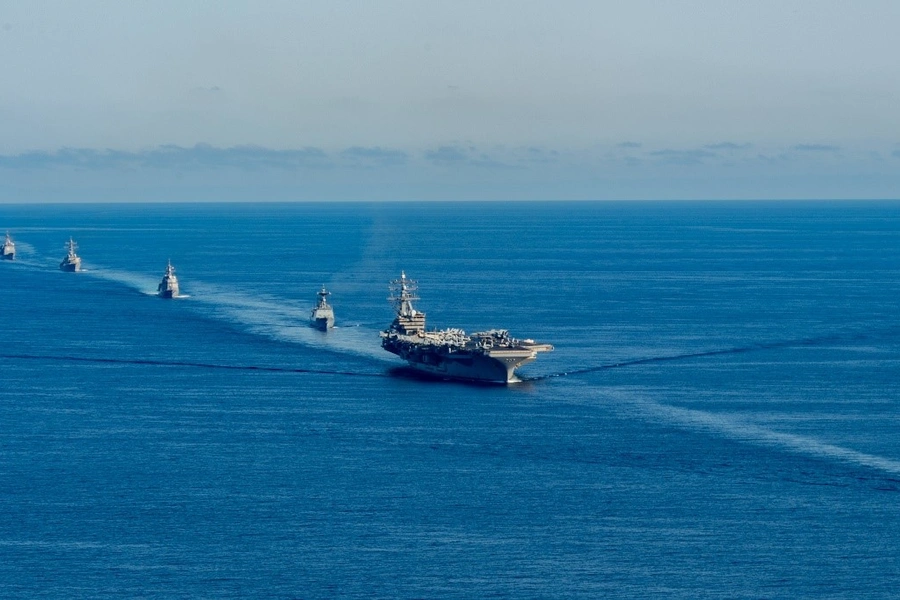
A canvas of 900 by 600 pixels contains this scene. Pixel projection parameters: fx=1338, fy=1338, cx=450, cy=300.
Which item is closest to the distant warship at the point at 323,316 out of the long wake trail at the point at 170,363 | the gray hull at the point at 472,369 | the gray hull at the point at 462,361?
the gray hull at the point at 462,361

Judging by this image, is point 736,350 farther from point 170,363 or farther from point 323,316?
point 170,363

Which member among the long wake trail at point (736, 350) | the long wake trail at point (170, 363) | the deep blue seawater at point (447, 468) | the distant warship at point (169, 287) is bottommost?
the deep blue seawater at point (447, 468)

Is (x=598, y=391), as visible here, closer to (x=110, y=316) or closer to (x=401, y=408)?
(x=401, y=408)

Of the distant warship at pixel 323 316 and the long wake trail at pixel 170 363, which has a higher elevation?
the distant warship at pixel 323 316

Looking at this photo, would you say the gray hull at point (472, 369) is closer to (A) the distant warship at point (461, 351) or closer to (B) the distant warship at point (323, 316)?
(A) the distant warship at point (461, 351)

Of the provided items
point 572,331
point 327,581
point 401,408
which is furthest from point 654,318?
point 327,581

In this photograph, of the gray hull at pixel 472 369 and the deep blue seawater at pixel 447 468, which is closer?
the deep blue seawater at pixel 447 468

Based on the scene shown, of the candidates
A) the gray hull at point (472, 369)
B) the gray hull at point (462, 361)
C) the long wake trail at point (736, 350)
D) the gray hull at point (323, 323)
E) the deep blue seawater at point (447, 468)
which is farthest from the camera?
the gray hull at point (323, 323)

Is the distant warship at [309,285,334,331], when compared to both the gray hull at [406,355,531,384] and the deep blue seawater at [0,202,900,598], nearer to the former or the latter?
the deep blue seawater at [0,202,900,598]

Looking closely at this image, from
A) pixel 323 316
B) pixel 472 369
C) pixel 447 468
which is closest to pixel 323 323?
pixel 323 316

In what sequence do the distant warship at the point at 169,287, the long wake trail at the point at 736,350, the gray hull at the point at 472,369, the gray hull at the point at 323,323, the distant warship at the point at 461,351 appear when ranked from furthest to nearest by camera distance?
1. the distant warship at the point at 169,287
2. the gray hull at the point at 323,323
3. the long wake trail at the point at 736,350
4. the gray hull at the point at 472,369
5. the distant warship at the point at 461,351

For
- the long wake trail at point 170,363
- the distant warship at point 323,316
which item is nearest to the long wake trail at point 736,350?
the long wake trail at point 170,363

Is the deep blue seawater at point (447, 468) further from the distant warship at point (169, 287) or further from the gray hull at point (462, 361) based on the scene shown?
the distant warship at point (169, 287)
